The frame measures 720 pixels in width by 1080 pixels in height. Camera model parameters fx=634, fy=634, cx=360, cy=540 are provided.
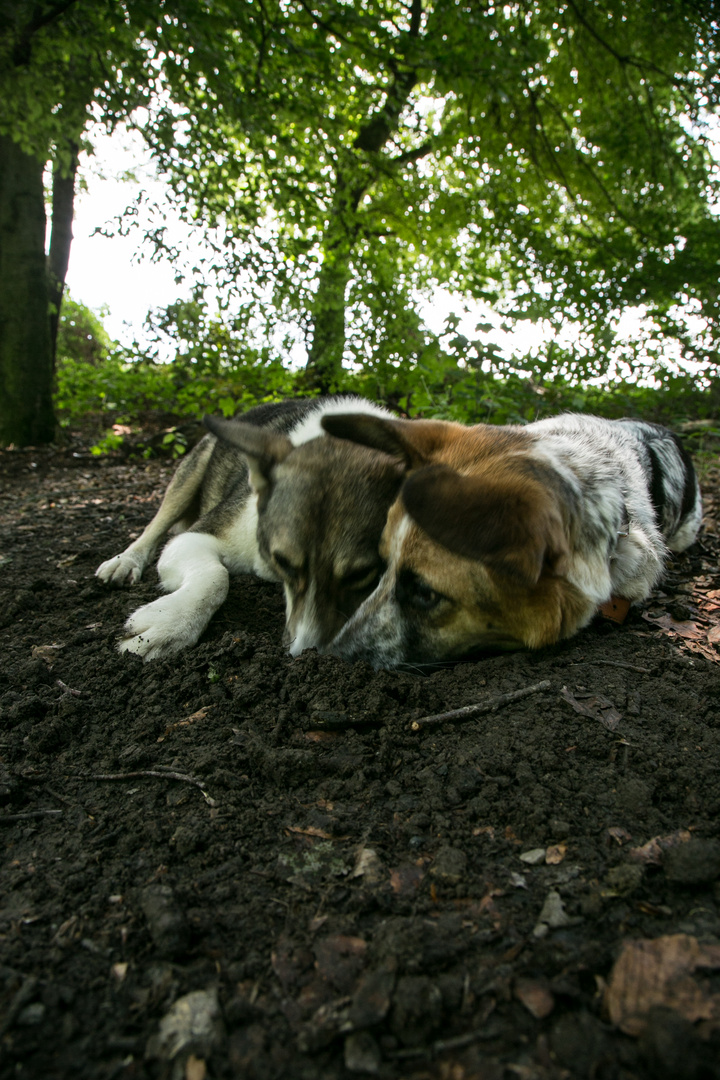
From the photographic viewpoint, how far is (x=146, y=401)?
32.5 feet

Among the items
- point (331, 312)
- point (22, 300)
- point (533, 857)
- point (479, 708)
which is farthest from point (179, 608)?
point (22, 300)

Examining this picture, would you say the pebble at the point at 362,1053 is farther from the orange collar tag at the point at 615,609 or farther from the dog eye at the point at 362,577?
the orange collar tag at the point at 615,609

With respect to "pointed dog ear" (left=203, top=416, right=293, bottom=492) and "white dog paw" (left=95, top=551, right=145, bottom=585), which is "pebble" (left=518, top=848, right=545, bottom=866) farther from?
"white dog paw" (left=95, top=551, right=145, bottom=585)

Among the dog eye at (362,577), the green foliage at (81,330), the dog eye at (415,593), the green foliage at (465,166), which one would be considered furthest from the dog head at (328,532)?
the green foliage at (81,330)

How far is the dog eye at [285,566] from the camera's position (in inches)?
136

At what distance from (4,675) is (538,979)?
2.59 m

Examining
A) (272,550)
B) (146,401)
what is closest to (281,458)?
(272,550)

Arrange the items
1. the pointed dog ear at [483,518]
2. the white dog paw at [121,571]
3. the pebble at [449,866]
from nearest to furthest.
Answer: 1. the pebble at [449,866]
2. the pointed dog ear at [483,518]
3. the white dog paw at [121,571]

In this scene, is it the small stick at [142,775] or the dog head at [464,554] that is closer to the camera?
the small stick at [142,775]

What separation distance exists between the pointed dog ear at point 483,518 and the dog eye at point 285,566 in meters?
1.29

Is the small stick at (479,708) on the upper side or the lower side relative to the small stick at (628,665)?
lower

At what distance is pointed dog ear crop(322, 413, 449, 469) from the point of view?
10.6 feet

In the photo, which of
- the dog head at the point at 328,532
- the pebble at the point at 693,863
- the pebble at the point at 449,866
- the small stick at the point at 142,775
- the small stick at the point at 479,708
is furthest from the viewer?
the dog head at the point at 328,532

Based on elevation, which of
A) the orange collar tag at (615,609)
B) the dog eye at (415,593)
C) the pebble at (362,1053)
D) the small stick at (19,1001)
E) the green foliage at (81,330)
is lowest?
the small stick at (19,1001)
